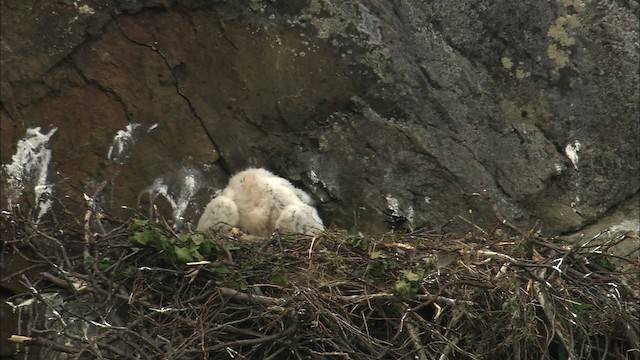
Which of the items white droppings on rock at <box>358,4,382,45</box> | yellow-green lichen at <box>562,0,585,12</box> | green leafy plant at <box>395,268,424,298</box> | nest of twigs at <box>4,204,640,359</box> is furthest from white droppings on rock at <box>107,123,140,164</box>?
yellow-green lichen at <box>562,0,585,12</box>

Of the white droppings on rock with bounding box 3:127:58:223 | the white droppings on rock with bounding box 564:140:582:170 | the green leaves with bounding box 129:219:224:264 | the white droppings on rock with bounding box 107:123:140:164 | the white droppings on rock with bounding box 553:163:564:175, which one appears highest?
the white droppings on rock with bounding box 564:140:582:170

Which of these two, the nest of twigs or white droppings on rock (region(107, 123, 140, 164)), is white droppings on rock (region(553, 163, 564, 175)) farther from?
white droppings on rock (region(107, 123, 140, 164))

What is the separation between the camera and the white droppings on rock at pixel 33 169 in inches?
285

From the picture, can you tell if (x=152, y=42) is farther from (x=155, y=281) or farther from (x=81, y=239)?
(x=155, y=281)

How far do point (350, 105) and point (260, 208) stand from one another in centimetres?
84

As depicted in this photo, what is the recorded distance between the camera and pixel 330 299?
600cm

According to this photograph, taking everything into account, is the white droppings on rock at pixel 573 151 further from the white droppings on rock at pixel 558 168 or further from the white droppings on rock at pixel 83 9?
the white droppings on rock at pixel 83 9

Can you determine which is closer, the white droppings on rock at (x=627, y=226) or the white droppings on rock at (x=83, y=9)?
the white droppings on rock at (x=83, y=9)

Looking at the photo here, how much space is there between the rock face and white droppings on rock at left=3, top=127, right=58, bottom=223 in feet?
0.16

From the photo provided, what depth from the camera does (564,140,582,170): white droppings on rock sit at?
7727mm

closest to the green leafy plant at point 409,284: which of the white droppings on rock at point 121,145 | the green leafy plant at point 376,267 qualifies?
the green leafy plant at point 376,267

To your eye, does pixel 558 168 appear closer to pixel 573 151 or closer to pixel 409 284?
pixel 573 151

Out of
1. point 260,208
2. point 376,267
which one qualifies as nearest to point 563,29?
point 260,208

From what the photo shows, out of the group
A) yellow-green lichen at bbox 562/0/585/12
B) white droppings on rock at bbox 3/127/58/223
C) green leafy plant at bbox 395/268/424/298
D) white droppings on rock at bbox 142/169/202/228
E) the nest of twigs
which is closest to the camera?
the nest of twigs
